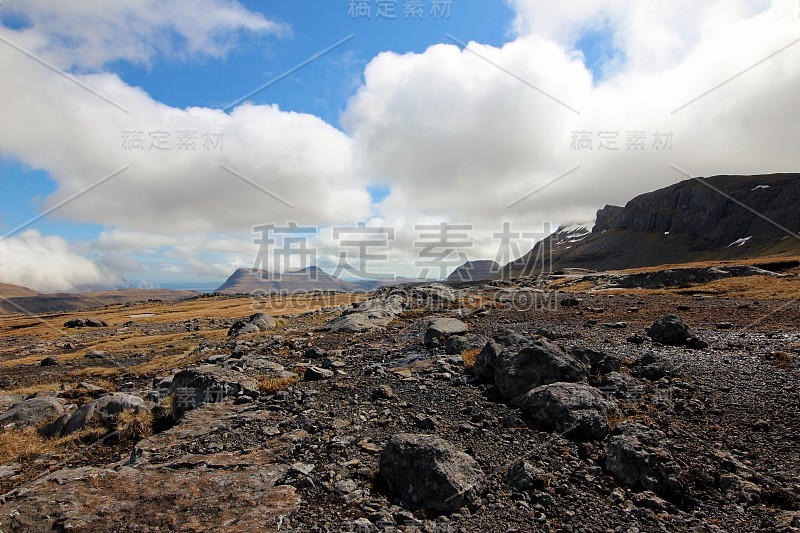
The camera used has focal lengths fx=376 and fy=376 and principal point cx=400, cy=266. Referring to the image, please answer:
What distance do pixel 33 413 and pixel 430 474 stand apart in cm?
1798

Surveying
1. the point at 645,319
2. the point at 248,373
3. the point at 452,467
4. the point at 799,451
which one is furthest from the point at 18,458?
the point at 645,319

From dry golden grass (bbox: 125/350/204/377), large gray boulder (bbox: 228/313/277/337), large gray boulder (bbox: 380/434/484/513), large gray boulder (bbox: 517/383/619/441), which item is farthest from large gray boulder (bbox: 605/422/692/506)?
large gray boulder (bbox: 228/313/277/337)

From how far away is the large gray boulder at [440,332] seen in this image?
2137 centimetres

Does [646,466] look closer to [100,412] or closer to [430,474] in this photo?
[430,474]

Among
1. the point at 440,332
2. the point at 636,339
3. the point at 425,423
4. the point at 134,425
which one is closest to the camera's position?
the point at 425,423

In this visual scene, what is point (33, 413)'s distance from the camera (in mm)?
15875

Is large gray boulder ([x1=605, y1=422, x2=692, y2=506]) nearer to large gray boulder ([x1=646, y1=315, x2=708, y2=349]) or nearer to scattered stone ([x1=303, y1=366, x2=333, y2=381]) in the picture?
scattered stone ([x1=303, y1=366, x2=333, y2=381])

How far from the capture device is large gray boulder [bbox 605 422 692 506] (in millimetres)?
7762

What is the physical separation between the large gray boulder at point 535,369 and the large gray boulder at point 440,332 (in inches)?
306

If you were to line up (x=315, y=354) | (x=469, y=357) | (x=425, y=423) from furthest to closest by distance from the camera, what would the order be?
(x=315, y=354) < (x=469, y=357) < (x=425, y=423)

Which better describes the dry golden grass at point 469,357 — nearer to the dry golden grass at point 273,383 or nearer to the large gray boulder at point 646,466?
the large gray boulder at point 646,466

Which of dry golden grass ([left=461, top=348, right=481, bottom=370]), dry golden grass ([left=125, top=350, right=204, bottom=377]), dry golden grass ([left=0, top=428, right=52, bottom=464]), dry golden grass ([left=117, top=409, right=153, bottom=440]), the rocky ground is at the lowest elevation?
dry golden grass ([left=125, top=350, right=204, bottom=377])

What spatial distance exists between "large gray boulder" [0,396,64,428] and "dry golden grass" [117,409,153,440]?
4.74 meters

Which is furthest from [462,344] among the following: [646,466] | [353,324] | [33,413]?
[33,413]
